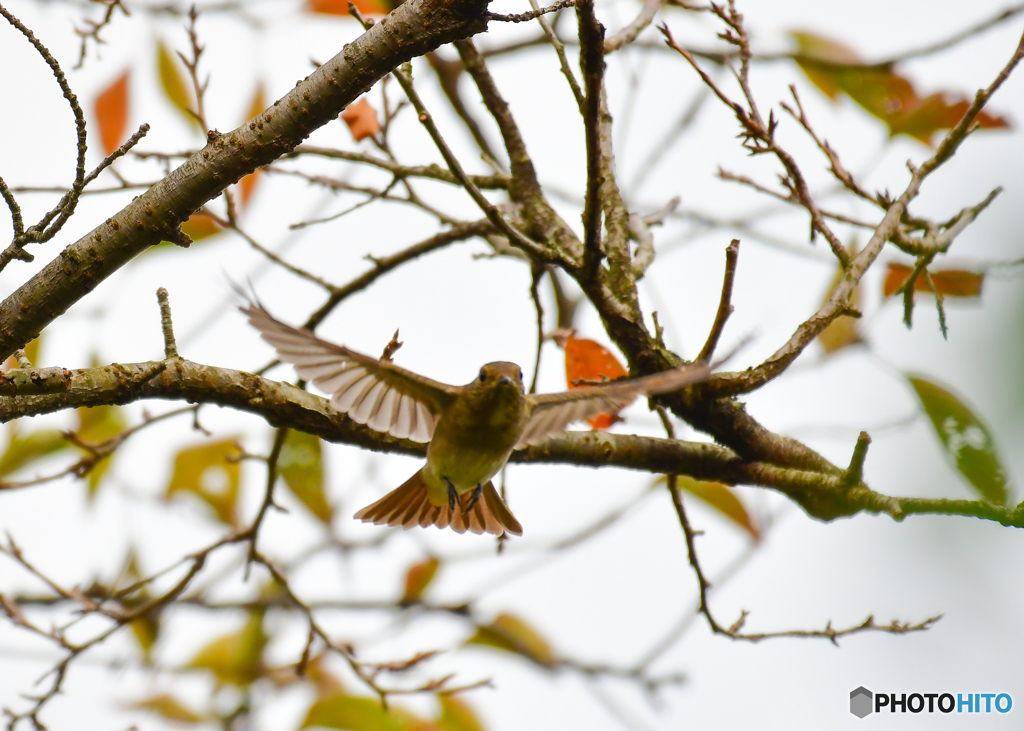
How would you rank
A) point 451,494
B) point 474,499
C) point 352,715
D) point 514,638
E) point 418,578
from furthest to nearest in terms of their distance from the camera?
point 418,578 → point 514,638 → point 352,715 → point 474,499 → point 451,494

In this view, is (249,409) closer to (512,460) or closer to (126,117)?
(512,460)

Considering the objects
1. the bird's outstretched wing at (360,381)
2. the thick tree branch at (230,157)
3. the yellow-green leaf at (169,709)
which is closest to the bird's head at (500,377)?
the bird's outstretched wing at (360,381)

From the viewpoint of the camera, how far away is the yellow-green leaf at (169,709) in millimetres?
5371

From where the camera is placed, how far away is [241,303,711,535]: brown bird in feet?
9.82

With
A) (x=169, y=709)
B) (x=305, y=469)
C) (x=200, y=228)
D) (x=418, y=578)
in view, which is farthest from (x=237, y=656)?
(x=200, y=228)

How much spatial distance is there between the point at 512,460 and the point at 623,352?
0.62 meters

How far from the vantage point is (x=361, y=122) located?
369 cm

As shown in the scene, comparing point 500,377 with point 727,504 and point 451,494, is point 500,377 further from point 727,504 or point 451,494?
point 727,504

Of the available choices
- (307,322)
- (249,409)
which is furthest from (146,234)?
(307,322)

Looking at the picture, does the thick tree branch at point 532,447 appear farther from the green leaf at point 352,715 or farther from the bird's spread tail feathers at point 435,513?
the green leaf at point 352,715

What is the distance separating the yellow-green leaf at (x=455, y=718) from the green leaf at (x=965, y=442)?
2.84 m

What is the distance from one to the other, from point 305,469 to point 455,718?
150 centimetres

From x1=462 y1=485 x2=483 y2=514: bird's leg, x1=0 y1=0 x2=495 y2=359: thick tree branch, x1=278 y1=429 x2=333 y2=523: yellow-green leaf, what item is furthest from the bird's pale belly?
x1=0 y1=0 x2=495 y2=359: thick tree branch

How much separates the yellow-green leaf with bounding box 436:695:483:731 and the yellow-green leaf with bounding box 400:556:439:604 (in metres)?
0.85
